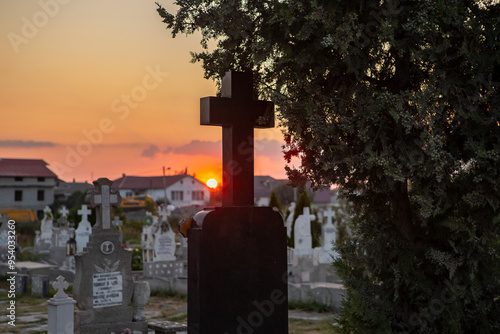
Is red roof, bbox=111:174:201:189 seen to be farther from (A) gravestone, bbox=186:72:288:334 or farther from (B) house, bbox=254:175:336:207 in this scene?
(A) gravestone, bbox=186:72:288:334

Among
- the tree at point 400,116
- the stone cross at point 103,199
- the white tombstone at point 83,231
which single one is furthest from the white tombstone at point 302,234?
the tree at point 400,116

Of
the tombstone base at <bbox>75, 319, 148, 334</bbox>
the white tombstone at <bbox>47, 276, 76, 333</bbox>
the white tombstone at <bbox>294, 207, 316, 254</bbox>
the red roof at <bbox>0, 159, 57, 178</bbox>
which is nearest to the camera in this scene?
the white tombstone at <bbox>47, 276, 76, 333</bbox>

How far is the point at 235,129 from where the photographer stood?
4773 mm

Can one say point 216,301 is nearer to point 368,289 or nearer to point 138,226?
point 368,289

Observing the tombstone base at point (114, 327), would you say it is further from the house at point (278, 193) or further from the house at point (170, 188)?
the house at point (170, 188)

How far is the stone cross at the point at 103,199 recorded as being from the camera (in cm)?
1008

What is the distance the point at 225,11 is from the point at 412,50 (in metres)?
1.61

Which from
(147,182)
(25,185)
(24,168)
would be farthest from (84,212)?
(147,182)

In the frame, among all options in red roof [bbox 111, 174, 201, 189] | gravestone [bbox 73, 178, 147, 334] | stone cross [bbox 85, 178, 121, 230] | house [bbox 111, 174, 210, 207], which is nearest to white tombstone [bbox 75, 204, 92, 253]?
stone cross [bbox 85, 178, 121, 230]

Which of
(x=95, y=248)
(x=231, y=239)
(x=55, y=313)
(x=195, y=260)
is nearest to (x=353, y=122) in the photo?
(x=231, y=239)

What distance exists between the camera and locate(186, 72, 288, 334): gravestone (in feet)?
14.5

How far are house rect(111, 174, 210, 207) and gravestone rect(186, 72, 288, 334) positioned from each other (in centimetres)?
7193

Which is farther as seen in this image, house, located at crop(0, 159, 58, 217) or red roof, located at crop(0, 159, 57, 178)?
red roof, located at crop(0, 159, 57, 178)

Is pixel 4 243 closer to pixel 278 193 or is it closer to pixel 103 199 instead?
pixel 103 199
